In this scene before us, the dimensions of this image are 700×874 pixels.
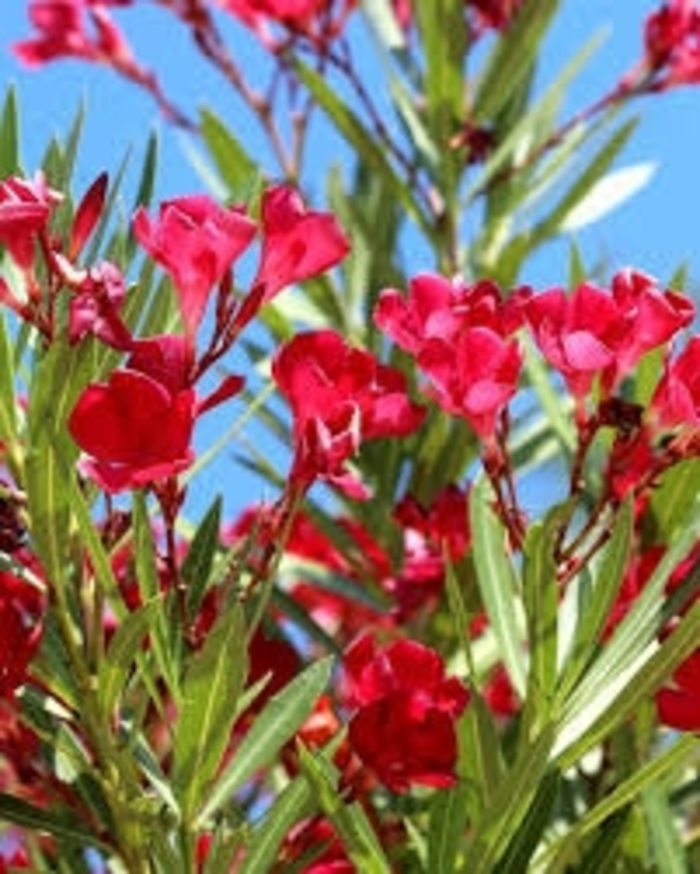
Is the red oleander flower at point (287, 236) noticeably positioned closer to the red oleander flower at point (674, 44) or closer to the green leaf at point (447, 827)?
the green leaf at point (447, 827)

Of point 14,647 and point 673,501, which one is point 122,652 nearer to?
point 14,647

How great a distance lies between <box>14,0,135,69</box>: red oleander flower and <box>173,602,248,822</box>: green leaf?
155 cm

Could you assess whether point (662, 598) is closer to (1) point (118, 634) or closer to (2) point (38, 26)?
(1) point (118, 634)

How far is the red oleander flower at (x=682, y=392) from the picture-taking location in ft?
3.85

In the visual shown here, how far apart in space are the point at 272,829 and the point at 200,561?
0.54 ft

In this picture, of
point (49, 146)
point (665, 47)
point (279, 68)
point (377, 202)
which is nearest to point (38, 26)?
point (279, 68)

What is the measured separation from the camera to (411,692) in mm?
1175

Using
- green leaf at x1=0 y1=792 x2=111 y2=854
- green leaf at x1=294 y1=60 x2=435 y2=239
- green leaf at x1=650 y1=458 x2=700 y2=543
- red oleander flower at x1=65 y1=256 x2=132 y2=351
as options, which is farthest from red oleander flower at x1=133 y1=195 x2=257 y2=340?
green leaf at x1=294 y1=60 x2=435 y2=239

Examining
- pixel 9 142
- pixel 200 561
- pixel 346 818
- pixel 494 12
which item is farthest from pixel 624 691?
pixel 494 12

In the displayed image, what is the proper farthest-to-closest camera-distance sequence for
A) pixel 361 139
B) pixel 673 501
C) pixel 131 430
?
pixel 361 139, pixel 673 501, pixel 131 430

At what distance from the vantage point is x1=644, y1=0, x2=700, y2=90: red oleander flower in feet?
7.50

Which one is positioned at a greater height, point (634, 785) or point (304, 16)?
point (304, 16)

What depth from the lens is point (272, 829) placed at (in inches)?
45.4

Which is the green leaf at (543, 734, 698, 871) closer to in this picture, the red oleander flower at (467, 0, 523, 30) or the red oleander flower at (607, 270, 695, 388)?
the red oleander flower at (607, 270, 695, 388)
